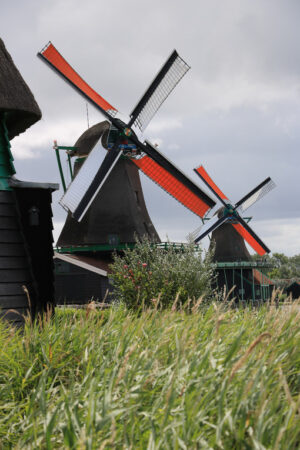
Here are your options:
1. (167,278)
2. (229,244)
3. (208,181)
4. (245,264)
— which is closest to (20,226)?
(167,278)

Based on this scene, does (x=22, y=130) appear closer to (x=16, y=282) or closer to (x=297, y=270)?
(x=16, y=282)

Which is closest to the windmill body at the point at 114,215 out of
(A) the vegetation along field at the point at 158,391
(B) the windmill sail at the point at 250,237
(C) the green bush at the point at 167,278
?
(C) the green bush at the point at 167,278

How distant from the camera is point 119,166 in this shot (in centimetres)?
2733

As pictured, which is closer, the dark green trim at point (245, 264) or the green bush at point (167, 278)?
the green bush at point (167, 278)

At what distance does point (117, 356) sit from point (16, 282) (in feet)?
19.4

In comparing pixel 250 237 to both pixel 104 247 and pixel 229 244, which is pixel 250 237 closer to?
pixel 229 244

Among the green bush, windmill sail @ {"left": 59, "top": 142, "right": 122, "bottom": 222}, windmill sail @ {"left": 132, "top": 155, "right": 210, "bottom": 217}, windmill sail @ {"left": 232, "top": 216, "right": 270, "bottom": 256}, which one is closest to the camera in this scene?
the green bush

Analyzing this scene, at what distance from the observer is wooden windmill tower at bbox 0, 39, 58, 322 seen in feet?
33.7

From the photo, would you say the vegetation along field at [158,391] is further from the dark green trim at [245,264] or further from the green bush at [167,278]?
the dark green trim at [245,264]

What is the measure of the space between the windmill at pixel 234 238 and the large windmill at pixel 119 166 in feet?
39.4

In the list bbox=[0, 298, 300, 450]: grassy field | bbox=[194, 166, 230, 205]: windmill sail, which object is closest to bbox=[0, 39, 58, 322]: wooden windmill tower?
bbox=[0, 298, 300, 450]: grassy field

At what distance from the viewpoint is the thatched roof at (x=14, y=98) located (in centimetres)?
1075

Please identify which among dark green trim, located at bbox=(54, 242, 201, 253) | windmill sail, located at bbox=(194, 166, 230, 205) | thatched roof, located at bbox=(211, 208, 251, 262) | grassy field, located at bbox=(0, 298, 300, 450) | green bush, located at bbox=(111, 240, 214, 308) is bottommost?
grassy field, located at bbox=(0, 298, 300, 450)

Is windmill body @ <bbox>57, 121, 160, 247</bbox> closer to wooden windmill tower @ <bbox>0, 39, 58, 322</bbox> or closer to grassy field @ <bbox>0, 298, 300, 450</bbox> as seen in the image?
wooden windmill tower @ <bbox>0, 39, 58, 322</bbox>
